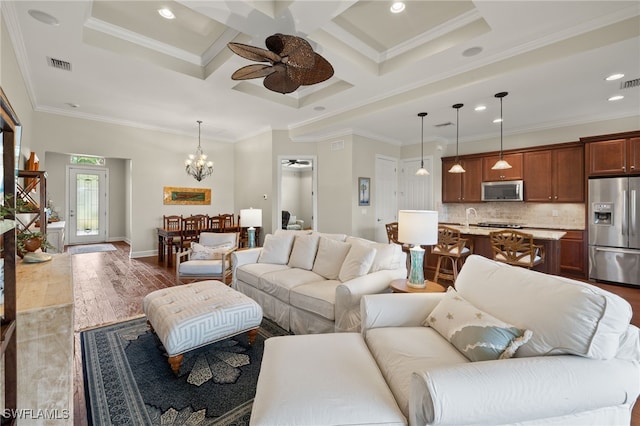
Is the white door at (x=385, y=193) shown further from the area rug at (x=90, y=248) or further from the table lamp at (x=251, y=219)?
the area rug at (x=90, y=248)

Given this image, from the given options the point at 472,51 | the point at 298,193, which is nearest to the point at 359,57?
the point at 472,51

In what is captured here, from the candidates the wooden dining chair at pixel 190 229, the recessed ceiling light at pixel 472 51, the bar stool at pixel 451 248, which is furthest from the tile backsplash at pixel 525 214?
the wooden dining chair at pixel 190 229

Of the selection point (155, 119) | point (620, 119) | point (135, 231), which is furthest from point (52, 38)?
point (620, 119)

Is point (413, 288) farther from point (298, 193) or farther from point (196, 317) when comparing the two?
point (298, 193)

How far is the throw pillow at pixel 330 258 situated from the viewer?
3.02 metres

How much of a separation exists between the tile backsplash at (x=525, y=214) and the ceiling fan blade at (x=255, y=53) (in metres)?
5.45

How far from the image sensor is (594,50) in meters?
2.70

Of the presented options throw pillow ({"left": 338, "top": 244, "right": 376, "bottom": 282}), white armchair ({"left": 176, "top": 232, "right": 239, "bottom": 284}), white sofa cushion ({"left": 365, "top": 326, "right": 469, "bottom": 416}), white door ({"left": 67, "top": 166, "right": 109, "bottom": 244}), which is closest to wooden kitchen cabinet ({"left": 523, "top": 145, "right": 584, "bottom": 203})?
throw pillow ({"left": 338, "top": 244, "right": 376, "bottom": 282})

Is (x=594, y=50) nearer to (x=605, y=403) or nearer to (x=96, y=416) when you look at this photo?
(x=605, y=403)

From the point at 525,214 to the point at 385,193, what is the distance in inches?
111

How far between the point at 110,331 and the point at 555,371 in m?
3.41

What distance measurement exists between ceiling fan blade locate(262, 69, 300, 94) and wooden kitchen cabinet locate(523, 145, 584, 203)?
5071 millimetres

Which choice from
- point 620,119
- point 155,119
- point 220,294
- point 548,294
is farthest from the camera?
point 155,119

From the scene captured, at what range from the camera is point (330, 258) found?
309cm
